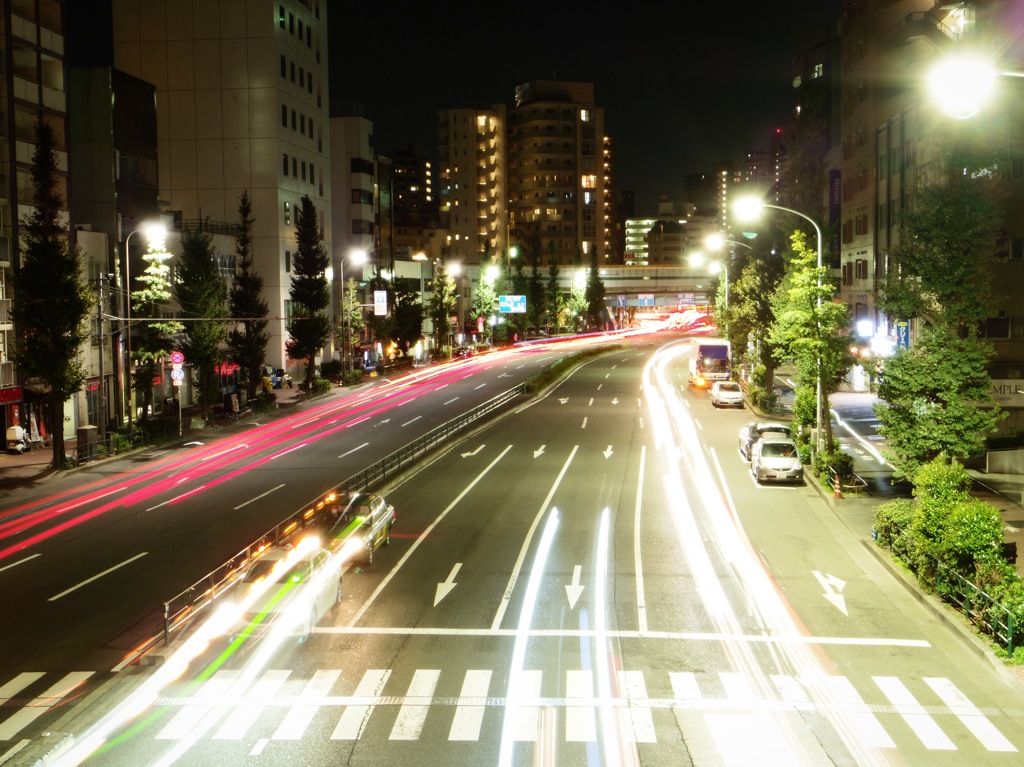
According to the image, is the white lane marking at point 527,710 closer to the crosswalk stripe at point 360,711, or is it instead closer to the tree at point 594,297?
the crosswalk stripe at point 360,711

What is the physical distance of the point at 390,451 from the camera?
40.4 meters

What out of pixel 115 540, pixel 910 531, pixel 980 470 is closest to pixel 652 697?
pixel 910 531

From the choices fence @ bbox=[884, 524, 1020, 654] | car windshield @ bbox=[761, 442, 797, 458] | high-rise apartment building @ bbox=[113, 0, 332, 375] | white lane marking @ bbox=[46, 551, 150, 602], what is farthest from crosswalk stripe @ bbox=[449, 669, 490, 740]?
high-rise apartment building @ bbox=[113, 0, 332, 375]

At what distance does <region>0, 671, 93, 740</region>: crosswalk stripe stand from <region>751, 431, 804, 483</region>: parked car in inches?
934

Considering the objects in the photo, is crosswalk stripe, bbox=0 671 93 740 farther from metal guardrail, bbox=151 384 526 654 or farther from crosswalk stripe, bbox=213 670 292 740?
crosswalk stripe, bbox=213 670 292 740

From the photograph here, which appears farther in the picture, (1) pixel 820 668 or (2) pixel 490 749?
(1) pixel 820 668

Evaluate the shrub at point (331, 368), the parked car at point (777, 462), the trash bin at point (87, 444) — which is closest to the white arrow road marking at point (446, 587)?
the parked car at point (777, 462)

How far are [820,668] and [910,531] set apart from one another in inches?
225

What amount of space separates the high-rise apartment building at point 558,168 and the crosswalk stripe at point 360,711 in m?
171

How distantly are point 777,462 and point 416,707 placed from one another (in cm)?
2211

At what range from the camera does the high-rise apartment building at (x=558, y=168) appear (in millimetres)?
186000

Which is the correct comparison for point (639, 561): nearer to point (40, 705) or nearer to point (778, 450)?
point (778, 450)

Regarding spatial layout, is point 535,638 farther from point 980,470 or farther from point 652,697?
point 980,470

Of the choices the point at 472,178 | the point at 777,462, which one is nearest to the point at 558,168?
the point at 472,178
